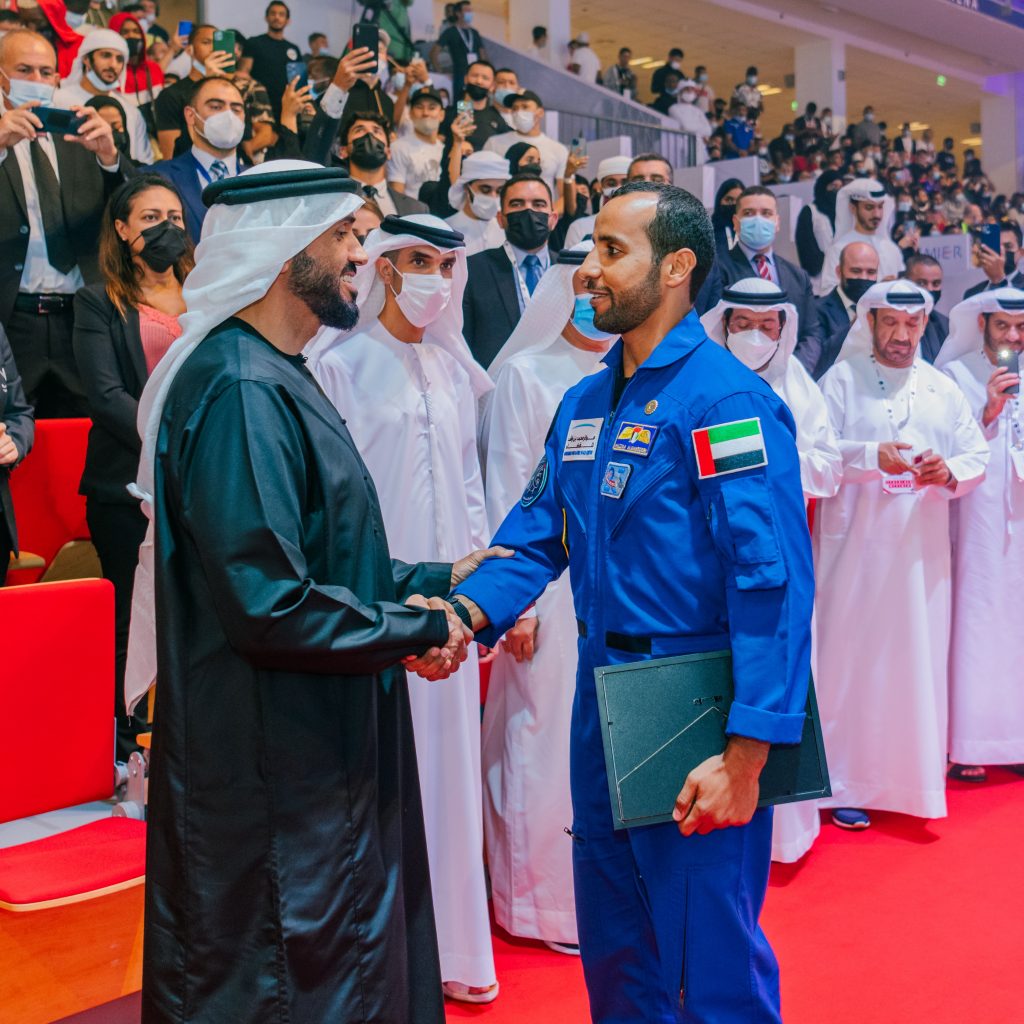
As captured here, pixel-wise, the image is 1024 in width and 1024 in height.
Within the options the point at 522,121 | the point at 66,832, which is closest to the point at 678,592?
the point at 66,832

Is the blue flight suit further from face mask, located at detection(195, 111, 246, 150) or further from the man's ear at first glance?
face mask, located at detection(195, 111, 246, 150)

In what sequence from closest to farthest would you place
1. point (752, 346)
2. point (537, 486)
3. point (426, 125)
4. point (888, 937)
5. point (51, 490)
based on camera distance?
point (537, 486), point (888, 937), point (752, 346), point (51, 490), point (426, 125)

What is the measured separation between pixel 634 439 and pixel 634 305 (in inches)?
11.2

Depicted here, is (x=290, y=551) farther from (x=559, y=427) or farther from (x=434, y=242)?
(x=434, y=242)

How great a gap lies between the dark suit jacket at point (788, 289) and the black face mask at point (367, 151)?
1.77 meters

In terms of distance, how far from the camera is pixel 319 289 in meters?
2.39

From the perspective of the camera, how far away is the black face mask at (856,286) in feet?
21.6

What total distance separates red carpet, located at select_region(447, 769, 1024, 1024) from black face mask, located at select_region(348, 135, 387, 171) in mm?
3834

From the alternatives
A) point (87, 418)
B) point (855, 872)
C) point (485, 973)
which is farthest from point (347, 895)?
point (87, 418)

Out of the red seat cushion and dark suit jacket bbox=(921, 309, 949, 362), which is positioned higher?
dark suit jacket bbox=(921, 309, 949, 362)

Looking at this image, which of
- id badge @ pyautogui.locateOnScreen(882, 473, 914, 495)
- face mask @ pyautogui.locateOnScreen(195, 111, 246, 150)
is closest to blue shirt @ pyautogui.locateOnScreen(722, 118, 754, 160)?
face mask @ pyautogui.locateOnScreen(195, 111, 246, 150)

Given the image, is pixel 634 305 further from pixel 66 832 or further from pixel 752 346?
pixel 752 346

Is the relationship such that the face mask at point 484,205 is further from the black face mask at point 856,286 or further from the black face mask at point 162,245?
the black face mask at point 162,245

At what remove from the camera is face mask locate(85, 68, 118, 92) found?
6.96 meters
